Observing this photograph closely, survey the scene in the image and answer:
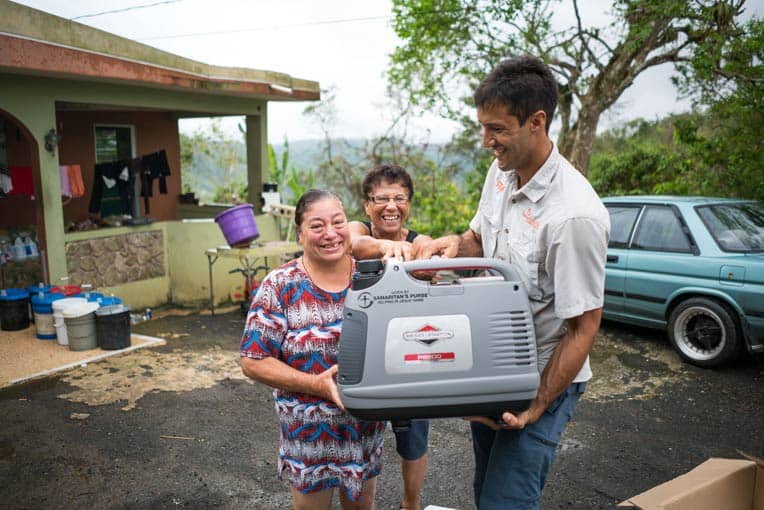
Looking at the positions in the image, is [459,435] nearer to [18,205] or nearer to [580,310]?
[580,310]

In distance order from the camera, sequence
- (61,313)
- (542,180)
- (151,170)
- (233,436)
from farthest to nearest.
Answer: (151,170), (61,313), (233,436), (542,180)

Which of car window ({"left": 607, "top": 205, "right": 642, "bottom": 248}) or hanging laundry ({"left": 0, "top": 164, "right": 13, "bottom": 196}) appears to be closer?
car window ({"left": 607, "top": 205, "right": 642, "bottom": 248})

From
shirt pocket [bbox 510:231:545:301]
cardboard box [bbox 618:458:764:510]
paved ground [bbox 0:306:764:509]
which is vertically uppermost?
shirt pocket [bbox 510:231:545:301]

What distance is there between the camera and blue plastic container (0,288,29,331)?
686cm

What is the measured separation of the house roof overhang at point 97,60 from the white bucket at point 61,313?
7.92 feet

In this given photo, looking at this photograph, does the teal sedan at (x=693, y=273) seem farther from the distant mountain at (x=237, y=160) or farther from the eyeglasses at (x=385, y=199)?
the distant mountain at (x=237, y=160)

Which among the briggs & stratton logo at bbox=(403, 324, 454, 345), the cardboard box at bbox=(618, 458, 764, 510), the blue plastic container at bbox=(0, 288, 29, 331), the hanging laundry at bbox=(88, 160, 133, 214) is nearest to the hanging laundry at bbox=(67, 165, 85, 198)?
the hanging laundry at bbox=(88, 160, 133, 214)

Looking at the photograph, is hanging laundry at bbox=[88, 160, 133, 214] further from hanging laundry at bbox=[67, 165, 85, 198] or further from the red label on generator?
the red label on generator

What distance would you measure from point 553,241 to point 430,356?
1.59 ft

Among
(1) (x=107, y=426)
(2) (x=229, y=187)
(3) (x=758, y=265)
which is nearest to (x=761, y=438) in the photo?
(3) (x=758, y=265)

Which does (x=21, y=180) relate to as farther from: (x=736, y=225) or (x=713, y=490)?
(x=736, y=225)

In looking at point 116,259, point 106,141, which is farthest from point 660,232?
point 106,141

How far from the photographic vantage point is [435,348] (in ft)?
4.93

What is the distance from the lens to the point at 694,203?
602cm
